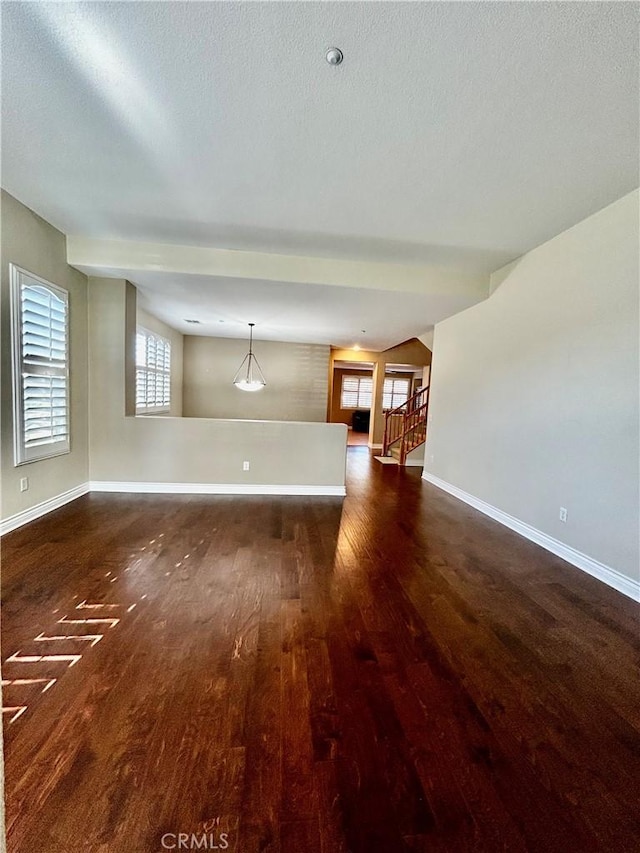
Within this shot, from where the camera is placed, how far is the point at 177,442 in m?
4.46

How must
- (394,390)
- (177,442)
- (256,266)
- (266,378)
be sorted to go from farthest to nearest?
(394,390) < (266,378) < (177,442) < (256,266)

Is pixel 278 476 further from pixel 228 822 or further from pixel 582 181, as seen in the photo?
pixel 582 181

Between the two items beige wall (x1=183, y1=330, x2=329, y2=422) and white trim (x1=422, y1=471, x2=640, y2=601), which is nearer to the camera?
white trim (x1=422, y1=471, x2=640, y2=601)

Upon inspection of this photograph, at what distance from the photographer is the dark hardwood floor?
1065 mm

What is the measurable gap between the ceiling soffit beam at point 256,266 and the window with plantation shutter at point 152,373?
1.83 meters

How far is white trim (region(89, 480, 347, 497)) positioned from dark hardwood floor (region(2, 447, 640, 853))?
58.2 inches

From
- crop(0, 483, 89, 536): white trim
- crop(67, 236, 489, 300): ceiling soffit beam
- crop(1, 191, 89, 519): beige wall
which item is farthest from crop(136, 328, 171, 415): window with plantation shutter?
crop(67, 236, 489, 300): ceiling soffit beam

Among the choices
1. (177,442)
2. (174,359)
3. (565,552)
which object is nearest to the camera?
(565,552)

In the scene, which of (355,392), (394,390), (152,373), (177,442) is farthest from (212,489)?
(394,390)

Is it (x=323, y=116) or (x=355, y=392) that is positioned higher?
(x=323, y=116)

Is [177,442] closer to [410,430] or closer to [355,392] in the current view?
[410,430]

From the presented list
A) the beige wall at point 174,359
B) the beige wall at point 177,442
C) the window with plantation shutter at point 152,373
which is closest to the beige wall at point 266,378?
the beige wall at point 174,359

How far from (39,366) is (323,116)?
127 inches

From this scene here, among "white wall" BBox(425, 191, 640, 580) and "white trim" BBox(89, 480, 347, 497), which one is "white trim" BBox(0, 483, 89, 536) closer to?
"white trim" BBox(89, 480, 347, 497)
